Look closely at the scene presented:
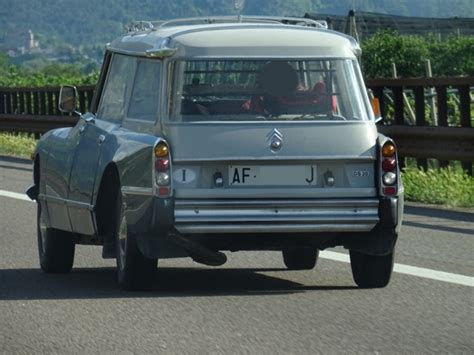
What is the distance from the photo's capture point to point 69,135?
10852mm

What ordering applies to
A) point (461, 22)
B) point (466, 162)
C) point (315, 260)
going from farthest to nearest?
point (461, 22)
point (466, 162)
point (315, 260)

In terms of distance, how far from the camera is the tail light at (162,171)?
9.01 m

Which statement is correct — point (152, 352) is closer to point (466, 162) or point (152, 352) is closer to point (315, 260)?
point (315, 260)

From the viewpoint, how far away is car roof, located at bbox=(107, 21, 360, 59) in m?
9.46

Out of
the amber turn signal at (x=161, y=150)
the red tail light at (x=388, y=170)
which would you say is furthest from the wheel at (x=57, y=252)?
the red tail light at (x=388, y=170)

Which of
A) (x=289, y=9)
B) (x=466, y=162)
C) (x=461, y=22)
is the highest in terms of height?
(x=466, y=162)

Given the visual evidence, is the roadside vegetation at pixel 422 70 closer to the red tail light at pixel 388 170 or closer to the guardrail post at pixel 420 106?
the guardrail post at pixel 420 106

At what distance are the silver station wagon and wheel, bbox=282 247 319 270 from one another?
100 centimetres

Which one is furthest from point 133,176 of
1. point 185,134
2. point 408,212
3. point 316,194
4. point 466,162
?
A: point 466,162

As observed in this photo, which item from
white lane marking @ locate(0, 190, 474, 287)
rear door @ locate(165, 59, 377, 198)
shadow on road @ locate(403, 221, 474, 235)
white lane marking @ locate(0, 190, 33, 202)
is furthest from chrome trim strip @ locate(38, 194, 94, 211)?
white lane marking @ locate(0, 190, 33, 202)

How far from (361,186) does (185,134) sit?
3.38ft

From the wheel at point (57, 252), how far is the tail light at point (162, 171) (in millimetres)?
1897

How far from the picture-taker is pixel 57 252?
35.3 ft

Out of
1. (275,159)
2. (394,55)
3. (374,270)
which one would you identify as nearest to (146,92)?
(275,159)
